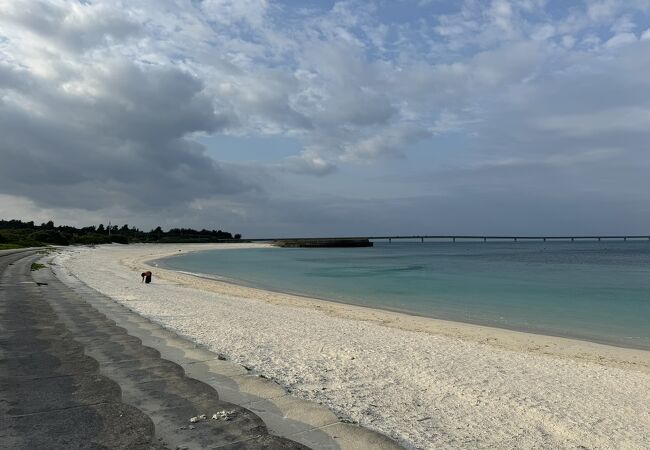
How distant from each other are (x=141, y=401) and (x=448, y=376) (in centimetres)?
543

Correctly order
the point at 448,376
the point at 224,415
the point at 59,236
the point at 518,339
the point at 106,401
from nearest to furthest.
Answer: the point at 224,415 < the point at 106,401 < the point at 448,376 < the point at 518,339 < the point at 59,236

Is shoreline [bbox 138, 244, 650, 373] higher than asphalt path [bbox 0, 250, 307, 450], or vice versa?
asphalt path [bbox 0, 250, 307, 450]

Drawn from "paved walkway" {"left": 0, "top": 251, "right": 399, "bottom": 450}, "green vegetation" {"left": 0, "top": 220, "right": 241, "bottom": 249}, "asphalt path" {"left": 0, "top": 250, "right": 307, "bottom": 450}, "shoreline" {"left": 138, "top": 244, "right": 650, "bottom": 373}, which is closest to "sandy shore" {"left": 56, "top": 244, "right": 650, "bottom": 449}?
"shoreline" {"left": 138, "top": 244, "right": 650, "bottom": 373}

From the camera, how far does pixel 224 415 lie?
219 inches

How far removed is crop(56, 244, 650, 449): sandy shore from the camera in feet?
19.1

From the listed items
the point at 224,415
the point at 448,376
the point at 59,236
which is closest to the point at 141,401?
the point at 224,415

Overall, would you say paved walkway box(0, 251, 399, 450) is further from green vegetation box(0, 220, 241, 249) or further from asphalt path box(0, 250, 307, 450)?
green vegetation box(0, 220, 241, 249)

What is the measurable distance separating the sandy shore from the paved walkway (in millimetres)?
692

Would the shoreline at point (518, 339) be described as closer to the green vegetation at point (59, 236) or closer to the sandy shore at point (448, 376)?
the sandy shore at point (448, 376)

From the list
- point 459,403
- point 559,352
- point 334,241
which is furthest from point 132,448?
point 334,241

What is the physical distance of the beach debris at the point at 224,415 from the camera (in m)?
5.48

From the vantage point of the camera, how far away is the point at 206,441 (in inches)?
190

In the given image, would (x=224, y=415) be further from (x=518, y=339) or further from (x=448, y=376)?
(x=518, y=339)

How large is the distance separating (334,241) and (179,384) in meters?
180
